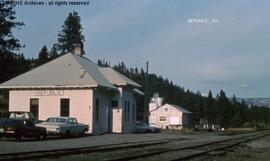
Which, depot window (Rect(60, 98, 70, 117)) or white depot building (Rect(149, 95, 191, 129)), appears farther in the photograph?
white depot building (Rect(149, 95, 191, 129))

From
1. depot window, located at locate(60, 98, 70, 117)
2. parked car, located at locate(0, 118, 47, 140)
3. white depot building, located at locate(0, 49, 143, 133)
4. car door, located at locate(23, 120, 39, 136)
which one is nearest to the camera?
parked car, located at locate(0, 118, 47, 140)

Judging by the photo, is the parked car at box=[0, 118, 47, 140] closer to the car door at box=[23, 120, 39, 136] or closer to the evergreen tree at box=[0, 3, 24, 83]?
the car door at box=[23, 120, 39, 136]

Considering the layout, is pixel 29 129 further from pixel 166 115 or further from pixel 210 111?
pixel 210 111

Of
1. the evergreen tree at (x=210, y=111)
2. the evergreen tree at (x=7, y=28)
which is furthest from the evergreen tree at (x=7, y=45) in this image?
the evergreen tree at (x=210, y=111)

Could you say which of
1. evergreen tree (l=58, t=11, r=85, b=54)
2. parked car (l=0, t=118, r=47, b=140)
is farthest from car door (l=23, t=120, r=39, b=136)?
evergreen tree (l=58, t=11, r=85, b=54)

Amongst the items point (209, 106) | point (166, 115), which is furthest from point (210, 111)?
point (166, 115)

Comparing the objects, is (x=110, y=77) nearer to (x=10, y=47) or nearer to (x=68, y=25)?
(x=10, y=47)

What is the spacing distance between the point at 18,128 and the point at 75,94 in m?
14.2

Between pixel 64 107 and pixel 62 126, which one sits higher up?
pixel 64 107

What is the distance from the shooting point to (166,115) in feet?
419

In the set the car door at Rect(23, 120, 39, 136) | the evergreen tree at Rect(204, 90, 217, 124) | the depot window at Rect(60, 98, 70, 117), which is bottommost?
the car door at Rect(23, 120, 39, 136)

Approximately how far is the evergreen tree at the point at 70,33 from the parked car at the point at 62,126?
56.9 meters

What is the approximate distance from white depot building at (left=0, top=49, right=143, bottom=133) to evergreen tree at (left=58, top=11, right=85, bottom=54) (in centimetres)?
4529

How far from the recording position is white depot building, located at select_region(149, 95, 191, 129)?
405ft
